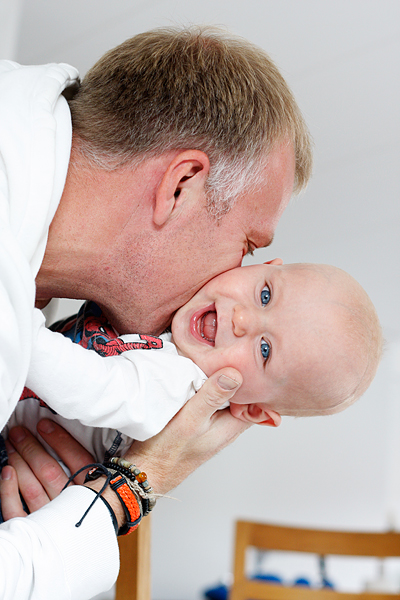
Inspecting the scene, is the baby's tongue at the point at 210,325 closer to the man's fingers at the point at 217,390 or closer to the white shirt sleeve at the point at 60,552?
the man's fingers at the point at 217,390

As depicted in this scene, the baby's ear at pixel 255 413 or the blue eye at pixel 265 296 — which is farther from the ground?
the blue eye at pixel 265 296

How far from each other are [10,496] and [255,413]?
531 millimetres

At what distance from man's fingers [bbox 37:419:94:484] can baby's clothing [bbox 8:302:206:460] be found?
0.06 ft

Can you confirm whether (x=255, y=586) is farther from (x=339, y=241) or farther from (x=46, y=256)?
(x=339, y=241)

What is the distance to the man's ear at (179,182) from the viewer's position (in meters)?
1.00

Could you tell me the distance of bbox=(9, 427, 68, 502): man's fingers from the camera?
42.5 inches

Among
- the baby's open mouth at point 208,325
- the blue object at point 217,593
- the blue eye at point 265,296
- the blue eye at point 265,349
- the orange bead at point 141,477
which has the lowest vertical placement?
the blue object at point 217,593

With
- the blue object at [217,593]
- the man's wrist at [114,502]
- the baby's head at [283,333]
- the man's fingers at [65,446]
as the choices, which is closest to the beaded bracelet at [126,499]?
the man's wrist at [114,502]

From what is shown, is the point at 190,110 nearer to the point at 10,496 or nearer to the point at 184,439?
the point at 184,439

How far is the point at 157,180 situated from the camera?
1018 millimetres

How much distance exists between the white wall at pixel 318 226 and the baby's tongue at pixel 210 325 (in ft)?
5.44

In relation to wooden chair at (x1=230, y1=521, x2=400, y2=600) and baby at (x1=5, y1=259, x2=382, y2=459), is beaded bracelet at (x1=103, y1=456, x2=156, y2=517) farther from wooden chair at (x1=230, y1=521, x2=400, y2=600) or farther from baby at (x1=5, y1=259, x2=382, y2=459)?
wooden chair at (x1=230, y1=521, x2=400, y2=600)

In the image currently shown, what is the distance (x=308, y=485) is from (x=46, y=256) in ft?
17.3

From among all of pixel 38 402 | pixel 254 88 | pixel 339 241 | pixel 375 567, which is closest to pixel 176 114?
pixel 254 88
